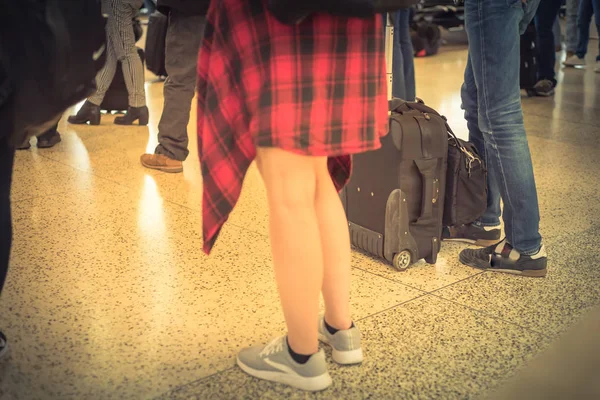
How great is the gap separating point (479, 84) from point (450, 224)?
0.57 m

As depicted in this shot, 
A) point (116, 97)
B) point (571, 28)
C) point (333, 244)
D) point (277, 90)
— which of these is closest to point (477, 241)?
point (333, 244)

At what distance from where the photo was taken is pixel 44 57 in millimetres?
1768

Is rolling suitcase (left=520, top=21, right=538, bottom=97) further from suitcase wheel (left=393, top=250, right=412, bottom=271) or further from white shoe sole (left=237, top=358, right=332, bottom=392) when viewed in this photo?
white shoe sole (left=237, top=358, right=332, bottom=392)

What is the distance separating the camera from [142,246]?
296 centimetres

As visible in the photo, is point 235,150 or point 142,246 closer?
point 235,150

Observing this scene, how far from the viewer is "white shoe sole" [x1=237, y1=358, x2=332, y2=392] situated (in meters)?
1.86

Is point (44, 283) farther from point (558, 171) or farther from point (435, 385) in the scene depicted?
point (558, 171)

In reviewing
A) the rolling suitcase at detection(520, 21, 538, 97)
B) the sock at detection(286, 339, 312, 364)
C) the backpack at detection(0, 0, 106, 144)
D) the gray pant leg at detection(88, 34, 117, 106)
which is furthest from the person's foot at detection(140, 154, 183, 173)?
the rolling suitcase at detection(520, 21, 538, 97)

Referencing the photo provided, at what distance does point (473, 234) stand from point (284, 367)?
4.46ft

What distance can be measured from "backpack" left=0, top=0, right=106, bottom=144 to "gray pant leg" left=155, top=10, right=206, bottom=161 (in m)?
2.03

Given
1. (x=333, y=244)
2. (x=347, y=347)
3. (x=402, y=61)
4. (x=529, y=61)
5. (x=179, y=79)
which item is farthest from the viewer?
(x=529, y=61)

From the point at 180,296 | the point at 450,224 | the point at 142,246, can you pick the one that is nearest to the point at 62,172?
the point at 142,246

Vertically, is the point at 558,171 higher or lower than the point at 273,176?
lower

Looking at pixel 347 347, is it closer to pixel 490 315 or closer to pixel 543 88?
pixel 490 315
